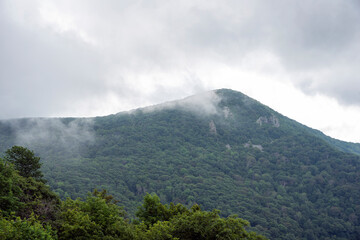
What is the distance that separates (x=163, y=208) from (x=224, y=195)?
420 feet

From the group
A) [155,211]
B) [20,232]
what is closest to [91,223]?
[20,232]

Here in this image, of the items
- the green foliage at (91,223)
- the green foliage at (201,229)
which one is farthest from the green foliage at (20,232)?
the green foliage at (201,229)

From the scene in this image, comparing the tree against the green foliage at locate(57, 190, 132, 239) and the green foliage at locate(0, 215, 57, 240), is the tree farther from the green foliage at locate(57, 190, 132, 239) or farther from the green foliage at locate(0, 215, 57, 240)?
the green foliage at locate(0, 215, 57, 240)

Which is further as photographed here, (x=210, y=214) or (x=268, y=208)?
(x=268, y=208)

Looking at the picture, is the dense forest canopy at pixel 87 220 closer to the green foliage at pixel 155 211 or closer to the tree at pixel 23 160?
the tree at pixel 23 160

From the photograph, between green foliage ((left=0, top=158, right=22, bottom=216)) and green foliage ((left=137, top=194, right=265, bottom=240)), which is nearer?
green foliage ((left=0, top=158, right=22, bottom=216))

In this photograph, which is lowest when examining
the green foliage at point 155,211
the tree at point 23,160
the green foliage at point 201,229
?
the green foliage at point 155,211

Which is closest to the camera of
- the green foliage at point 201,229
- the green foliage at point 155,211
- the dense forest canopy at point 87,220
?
the dense forest canopy at point 87,220

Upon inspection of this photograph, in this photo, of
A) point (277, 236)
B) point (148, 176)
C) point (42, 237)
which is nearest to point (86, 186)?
point (148, 176)

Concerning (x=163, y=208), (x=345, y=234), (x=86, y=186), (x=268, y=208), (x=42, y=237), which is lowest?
(x=345, y=234)

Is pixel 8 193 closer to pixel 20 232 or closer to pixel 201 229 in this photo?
pixel 20 232

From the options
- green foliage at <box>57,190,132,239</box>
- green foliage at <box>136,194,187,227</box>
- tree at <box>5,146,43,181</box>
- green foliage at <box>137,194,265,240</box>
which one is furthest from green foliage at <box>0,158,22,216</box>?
green foliage at <box>136,194,187,227</box>

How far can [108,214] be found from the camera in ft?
111

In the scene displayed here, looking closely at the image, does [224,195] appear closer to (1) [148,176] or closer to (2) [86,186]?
(1) [148,176]
